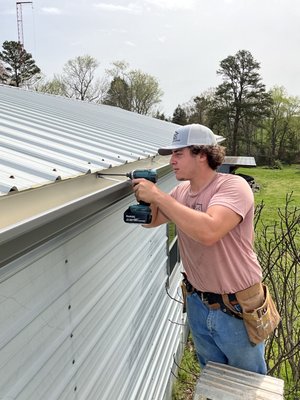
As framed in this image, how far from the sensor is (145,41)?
41.0 m

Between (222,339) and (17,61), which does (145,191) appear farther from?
(17,61)

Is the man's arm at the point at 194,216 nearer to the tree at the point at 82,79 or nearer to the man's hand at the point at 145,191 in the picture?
the man's hand at the point at 145,191

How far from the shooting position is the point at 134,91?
40812 millimetres

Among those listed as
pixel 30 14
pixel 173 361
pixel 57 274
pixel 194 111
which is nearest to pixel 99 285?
pixel 57 274

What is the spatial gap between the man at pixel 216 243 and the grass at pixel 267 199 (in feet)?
7.40

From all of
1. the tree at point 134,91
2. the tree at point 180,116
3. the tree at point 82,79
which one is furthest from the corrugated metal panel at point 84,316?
the tree at point 180,116

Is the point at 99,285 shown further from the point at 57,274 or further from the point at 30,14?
the point at 30,14

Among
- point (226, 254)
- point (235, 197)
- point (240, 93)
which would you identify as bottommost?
point (226, 254)

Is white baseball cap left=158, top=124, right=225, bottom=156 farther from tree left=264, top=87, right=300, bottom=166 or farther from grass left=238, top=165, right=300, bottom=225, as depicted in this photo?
tree left=264, top=87, right=300, bottom=166

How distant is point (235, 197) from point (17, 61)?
38.3 meters

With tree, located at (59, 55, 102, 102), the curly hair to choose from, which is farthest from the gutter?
tree, located at (59, 55, 102, 102)

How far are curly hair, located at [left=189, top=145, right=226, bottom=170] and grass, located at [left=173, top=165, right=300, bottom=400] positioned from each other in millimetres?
3164

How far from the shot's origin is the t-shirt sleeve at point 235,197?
86.2 inches

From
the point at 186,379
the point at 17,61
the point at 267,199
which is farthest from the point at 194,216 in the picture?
the point at 17,61
